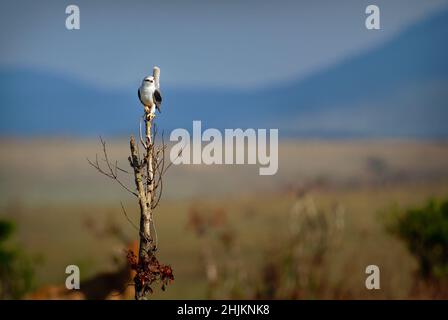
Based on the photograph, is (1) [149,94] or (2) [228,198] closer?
(1) [149,94]

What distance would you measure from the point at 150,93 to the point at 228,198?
341 ft

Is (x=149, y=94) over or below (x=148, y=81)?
below

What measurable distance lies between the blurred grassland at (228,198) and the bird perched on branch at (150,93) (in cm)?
1904

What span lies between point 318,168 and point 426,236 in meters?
107

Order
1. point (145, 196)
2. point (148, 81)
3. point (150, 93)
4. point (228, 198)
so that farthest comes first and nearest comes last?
point (228, 198), point (148, 81), point (150, 93), point (145, 196)

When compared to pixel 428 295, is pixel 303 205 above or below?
above

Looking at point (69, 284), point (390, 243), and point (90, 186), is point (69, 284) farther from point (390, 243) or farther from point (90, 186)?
point (90, 186)

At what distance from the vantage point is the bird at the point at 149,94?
1581 cm

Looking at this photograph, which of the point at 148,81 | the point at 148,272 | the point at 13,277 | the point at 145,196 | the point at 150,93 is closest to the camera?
the point at 148,272

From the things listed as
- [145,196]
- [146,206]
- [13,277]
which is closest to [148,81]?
[145,196]

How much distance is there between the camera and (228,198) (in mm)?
119750

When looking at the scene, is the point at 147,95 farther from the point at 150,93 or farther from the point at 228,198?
the point at 228,198

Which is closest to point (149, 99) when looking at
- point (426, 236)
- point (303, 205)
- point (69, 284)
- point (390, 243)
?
point (69, 284)

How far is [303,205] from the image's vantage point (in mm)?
44938
